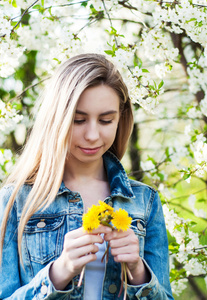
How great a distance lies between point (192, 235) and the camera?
2336 mm

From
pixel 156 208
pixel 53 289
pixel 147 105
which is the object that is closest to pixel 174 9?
pixel 147 105

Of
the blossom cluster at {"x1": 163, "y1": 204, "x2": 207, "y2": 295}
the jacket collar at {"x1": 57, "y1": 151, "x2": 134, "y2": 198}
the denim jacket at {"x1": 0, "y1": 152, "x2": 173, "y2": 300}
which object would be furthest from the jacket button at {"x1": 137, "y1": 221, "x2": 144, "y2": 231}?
the blossom cluster at {"x1": 163, "y1": 204, "x2": 207, "y2": 295}

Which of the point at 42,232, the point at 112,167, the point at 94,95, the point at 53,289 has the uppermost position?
the point at 94,95

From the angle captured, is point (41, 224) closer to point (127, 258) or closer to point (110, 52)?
point (127, 258)

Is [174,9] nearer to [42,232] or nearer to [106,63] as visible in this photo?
[106,63]

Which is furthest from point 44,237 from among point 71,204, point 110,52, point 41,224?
point 110,52

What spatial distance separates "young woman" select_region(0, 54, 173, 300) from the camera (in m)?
1.40

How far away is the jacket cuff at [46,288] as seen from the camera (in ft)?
4.34

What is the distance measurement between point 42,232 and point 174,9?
1.30 metres

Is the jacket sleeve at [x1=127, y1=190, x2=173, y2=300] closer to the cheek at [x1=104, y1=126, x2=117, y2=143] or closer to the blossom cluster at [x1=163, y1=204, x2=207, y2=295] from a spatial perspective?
the cheek at [x1=104, y1=126, x2=117, y2=143]

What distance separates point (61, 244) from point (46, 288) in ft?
0.65

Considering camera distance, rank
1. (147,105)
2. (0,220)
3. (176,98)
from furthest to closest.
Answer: (176,98)
(147,105)
(0,220)

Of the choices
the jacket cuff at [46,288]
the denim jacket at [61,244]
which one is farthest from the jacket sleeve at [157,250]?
the jacket cuff at [46,288]

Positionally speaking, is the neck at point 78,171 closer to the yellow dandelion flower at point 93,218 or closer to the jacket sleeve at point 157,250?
the jacket sleeve at point 157,250
